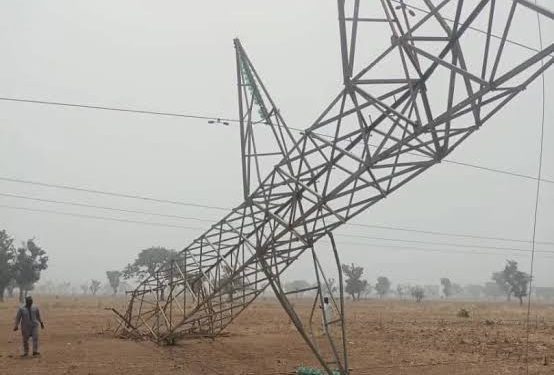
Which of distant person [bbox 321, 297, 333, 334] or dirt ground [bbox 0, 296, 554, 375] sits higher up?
distant person [bbox 321, 297, 333, 334]

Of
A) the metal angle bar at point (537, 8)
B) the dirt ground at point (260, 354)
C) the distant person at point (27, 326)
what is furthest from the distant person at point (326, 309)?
the distant person at point (27, 326)

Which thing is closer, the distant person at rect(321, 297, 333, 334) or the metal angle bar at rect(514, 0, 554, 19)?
the metal angle bar at rect(514, 0, 554, 19)

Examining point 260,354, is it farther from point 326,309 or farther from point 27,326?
point 27,326

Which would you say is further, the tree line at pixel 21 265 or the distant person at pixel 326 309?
the tree line at pixel 21 265

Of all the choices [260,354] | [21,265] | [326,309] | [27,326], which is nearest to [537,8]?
[260,354]

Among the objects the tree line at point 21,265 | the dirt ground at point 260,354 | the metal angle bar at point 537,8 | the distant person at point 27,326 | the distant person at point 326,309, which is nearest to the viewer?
the metal angle bar at point 537,8

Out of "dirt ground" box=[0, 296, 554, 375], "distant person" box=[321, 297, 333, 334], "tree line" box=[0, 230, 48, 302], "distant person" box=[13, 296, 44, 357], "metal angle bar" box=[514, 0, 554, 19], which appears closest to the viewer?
"metal angle bar" box=[514, 0, 554, 19]

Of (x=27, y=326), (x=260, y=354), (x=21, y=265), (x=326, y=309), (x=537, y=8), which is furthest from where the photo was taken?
(x=21, y=265)

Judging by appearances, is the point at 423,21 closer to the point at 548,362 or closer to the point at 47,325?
the point at 548,362

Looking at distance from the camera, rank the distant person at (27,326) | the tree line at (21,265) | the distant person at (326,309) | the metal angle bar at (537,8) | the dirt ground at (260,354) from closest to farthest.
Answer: the metal angle bar at (537,8) → the distant person at (326,309) → the dirt ground at (260,354) → the distant person at (27,326) → the tree line at (21,265)

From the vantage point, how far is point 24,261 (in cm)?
6894

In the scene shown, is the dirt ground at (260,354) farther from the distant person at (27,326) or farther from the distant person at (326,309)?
the distant person at (326,309)

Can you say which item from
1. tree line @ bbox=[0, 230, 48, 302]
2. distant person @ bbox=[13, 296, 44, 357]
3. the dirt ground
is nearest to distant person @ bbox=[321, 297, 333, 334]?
the dirt ground

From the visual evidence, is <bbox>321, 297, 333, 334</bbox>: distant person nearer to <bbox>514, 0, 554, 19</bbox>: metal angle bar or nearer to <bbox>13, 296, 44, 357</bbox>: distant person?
<bbox>514, 0, 554, 19</bbox>: metal angle bar
